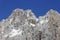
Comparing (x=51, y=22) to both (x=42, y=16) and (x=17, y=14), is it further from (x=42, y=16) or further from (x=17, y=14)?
(x=17, y=14)

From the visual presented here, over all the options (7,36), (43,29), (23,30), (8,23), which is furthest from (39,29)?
(8,23)

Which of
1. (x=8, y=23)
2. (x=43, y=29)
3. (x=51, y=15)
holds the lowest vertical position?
(x=43, y=29)

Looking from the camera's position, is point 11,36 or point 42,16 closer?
point 11,36

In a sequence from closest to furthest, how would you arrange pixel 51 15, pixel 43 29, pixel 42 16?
pixel 43 29
pixel 51 15
pixel 42 16

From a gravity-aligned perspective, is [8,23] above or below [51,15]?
above

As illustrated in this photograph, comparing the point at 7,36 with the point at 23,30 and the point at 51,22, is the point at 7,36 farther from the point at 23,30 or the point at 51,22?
the point at 51,22

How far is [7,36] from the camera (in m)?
90.9

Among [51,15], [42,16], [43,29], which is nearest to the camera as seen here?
[43,29]

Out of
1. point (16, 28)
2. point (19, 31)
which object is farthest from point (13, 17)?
point (19, 31)

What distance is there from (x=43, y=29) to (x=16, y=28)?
17237mm

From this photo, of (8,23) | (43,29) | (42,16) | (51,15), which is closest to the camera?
(43,29)

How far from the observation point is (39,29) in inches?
3167

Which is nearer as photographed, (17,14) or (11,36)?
(11,36)

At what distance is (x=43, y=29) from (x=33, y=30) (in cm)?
368
